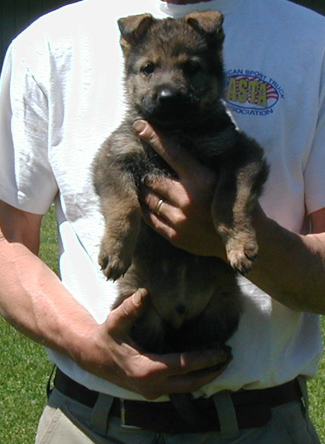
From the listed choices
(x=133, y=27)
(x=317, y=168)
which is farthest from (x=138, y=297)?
(x=133, y=27)

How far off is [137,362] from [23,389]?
4379 mm

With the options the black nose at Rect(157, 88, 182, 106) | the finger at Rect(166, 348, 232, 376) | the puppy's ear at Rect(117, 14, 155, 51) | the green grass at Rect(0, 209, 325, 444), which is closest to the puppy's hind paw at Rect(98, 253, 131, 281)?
the finger at Rect(166, 348, 232, 376)

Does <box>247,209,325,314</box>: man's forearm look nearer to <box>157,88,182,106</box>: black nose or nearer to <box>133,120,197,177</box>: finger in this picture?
<box>133,120,197,177</box>: finger

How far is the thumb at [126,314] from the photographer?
286 cm

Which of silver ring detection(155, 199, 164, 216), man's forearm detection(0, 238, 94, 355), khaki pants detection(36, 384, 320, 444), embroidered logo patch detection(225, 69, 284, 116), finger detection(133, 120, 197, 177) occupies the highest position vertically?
embroidered logo patch detection(225, 69, 284, 116)

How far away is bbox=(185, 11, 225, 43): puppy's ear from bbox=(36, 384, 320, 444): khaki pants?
1.36m

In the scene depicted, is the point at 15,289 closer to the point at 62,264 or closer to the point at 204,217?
the point at 62,264

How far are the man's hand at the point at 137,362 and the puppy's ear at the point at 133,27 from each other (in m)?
0.98

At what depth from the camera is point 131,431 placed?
2959mm

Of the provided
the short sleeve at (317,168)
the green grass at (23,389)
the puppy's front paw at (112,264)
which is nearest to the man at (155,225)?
the short sleeve at (317,168)

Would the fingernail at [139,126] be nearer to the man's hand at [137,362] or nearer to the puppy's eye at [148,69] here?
the puppy's eye at [148,69]

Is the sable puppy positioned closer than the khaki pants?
No

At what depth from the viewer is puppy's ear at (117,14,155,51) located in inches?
126

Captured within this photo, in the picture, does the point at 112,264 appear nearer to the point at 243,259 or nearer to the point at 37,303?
the point at 37,303
